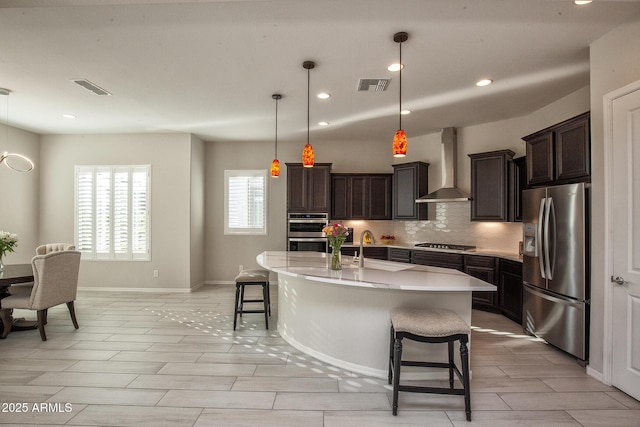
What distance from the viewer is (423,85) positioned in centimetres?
376

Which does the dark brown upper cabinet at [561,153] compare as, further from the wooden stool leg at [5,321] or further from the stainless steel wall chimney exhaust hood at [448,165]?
the wooden stool leg at [5,321]

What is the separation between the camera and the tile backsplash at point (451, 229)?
5.05 m

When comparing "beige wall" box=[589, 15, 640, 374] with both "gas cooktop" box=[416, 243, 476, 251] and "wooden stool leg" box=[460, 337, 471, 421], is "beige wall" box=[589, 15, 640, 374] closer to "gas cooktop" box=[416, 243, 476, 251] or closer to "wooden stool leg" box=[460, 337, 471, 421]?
"wooden stool leg" box=[460, 337, 471, 421]

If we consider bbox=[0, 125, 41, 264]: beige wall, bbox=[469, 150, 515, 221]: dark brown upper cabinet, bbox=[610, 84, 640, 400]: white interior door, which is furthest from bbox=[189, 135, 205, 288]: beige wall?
bbox=[610, 84, 640, 400]: white interior door

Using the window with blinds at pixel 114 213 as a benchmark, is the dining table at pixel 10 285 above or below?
below

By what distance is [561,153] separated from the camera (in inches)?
131

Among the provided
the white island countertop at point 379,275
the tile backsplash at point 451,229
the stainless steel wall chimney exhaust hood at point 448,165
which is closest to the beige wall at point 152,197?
the white island countertop at point 379,275

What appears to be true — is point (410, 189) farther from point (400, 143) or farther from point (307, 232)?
point (400, 143)

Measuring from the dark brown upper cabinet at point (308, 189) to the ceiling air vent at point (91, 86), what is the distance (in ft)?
9.82

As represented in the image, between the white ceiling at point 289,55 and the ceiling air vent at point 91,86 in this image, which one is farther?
the ceiling air vent at point 91,86

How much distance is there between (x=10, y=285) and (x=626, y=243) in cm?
604

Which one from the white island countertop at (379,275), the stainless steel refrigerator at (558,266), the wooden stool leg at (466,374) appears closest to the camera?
the wooden stool leg at (466,374)

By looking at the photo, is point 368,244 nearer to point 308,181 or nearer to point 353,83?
point 308,181

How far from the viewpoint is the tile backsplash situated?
5051 millimetres
